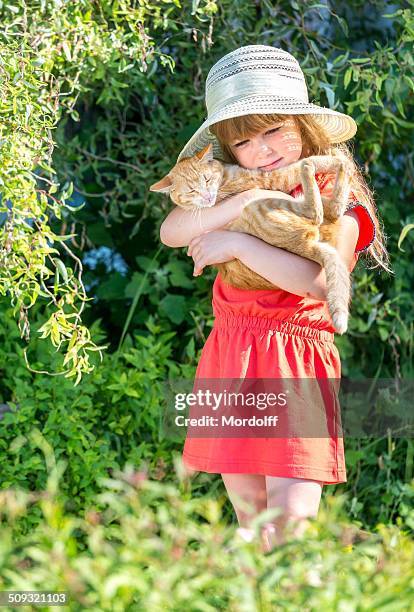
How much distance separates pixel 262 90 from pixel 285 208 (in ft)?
1.16

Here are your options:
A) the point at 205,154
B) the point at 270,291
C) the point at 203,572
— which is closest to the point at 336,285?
the point at 270,291

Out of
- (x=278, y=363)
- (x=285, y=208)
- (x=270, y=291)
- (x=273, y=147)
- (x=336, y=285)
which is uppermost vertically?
(x=273, y=147)

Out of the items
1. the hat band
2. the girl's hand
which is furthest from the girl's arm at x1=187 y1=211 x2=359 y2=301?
the hat band

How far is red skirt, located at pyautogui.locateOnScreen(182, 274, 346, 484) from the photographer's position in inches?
101

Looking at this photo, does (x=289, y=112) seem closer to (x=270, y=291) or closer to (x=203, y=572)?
(x=270, y=291)

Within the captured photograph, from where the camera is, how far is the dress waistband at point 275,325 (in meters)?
2.63

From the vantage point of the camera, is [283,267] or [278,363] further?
[278,363]

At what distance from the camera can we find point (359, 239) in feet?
8.87

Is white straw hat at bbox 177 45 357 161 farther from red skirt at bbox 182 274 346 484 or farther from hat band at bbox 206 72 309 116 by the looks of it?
red skirt at bbox 182 274 346 484

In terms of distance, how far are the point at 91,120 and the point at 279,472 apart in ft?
8.23

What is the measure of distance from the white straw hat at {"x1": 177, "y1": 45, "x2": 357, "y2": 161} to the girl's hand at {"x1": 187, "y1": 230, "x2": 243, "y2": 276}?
301 mm

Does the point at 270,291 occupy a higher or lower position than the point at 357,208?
lower

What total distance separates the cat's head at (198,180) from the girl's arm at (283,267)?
183mm

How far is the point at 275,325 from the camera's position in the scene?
2.63 m
